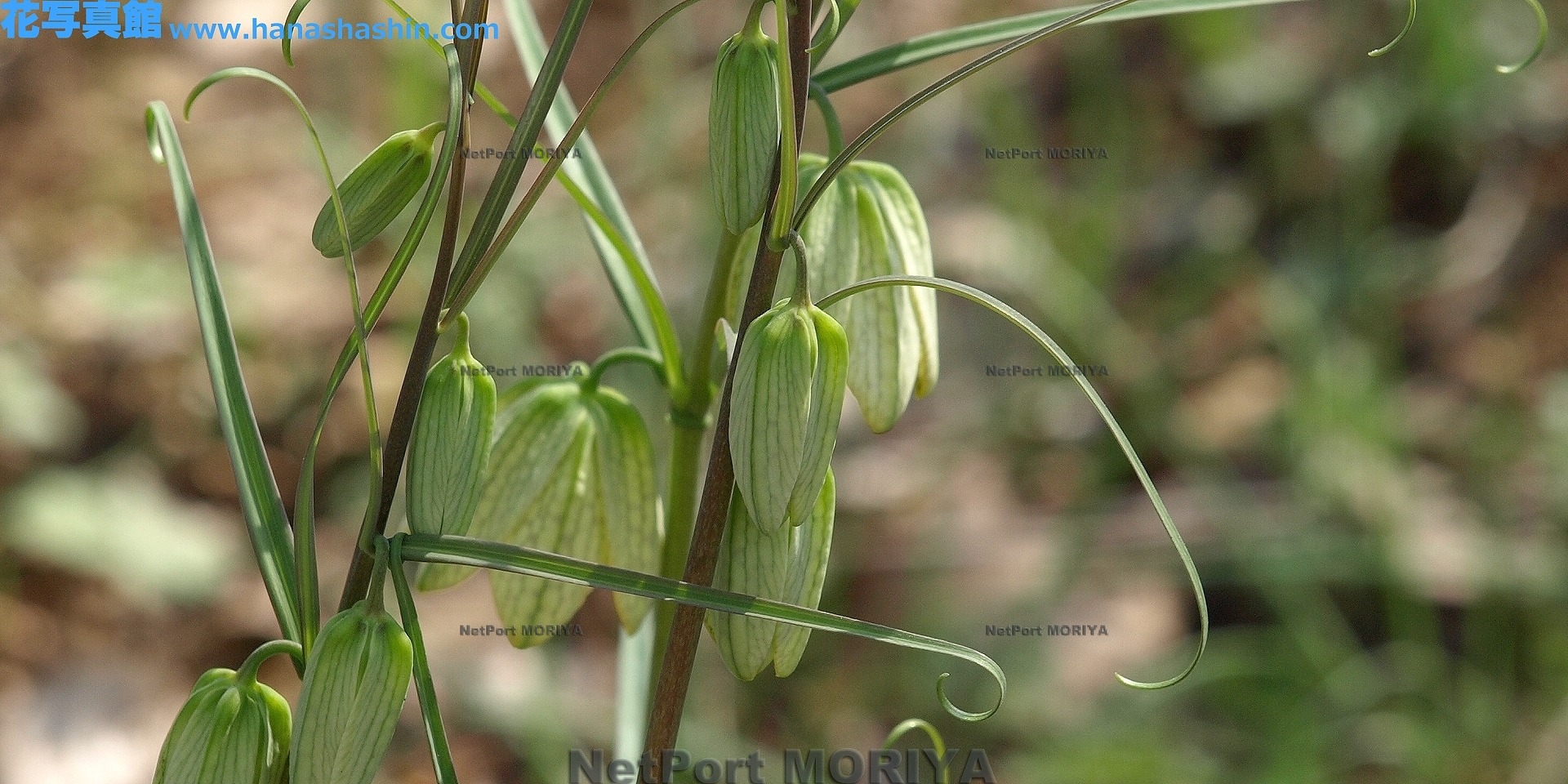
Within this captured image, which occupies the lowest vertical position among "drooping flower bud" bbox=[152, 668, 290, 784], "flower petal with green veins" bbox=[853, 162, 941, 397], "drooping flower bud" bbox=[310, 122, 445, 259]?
"drooping flower bud" bbox=[152, 668, 290, 784]

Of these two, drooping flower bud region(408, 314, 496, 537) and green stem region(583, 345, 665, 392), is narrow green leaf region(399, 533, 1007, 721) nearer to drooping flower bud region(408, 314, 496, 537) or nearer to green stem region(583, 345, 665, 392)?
drooping flower bud region(408, 314, 496, 537)

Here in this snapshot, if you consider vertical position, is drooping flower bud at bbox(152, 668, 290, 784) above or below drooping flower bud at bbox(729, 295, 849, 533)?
below

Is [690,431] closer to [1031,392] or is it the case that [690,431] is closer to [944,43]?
[944,43]

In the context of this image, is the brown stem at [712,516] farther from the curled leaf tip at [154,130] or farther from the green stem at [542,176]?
the curled leaf tip at [154,130]

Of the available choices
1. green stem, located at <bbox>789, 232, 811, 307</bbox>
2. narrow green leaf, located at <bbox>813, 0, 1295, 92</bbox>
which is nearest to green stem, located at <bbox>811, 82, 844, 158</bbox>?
narrow green leaf, located at <bbox>813, 0, 1295, 92</bbox>

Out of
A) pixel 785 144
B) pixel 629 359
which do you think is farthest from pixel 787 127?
pixel 629 359

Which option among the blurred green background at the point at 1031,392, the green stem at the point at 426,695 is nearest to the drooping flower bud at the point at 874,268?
the green stem at the point at 426,695

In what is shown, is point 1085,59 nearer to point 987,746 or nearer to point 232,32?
point 987,746
